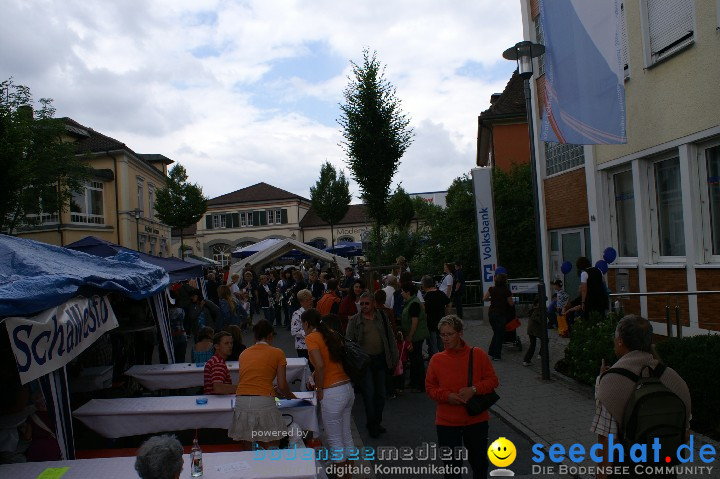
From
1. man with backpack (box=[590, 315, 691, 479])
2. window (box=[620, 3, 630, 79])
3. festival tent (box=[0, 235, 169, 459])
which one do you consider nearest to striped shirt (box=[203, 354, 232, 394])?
festival tent (box=[0, 235, 169, 459])

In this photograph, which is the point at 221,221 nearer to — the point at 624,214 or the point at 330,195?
the point at 330,195

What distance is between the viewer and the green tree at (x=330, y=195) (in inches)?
2247

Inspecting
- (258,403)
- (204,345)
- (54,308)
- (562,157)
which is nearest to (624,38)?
(562,157)

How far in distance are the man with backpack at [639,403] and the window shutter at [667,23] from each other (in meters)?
8.12

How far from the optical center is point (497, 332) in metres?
11.1

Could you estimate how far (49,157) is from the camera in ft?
75.0

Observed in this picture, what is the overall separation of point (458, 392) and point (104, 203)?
35.2m

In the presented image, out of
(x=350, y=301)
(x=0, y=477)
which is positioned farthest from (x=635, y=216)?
(x=0, y=477)

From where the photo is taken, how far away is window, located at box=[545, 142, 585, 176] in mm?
14172

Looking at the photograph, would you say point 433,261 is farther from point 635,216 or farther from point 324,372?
point 324,372

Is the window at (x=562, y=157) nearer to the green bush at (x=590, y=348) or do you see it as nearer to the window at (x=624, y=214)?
the window at (x=624, y=214)

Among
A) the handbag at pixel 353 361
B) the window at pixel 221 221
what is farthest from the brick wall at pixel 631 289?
the window at pixel 221 221

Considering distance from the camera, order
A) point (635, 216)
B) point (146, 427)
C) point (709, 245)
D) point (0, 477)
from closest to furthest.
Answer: point (0, 477), point (146, 427), point (709, 245), point (635, 216)

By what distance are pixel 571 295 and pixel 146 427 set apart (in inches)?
467
